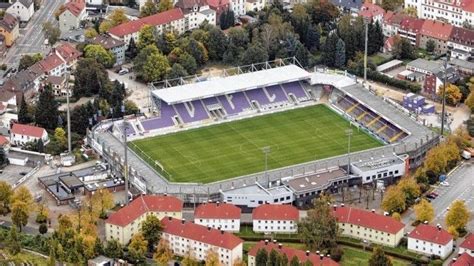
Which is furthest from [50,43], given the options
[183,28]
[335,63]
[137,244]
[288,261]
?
[288,261]

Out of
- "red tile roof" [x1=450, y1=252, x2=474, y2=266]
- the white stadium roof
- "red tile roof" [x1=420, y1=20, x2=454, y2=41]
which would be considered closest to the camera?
"red tile roof" [x1=450, y1=252, x2=474, y2=266]

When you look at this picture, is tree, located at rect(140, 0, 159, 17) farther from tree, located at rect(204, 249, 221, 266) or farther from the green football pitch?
tree, located at rect(204, 249, 221, 266)

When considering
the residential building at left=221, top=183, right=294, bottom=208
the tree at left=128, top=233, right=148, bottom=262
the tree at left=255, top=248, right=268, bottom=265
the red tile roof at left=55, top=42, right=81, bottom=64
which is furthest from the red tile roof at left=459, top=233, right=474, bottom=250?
the red tile roof at left=55, top=42, right=81, bottom=64

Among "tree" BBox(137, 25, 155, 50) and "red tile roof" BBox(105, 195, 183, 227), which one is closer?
"red tile roof" BBox(105, 195, 183, 227)

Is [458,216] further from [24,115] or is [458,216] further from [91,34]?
[91,34]

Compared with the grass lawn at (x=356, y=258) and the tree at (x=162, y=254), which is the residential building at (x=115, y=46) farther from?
the grass lawn at (x=356, y=258)

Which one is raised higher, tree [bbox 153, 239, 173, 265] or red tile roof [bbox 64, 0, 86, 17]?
red tile roof [bbox 64, 0, 86, 17]
